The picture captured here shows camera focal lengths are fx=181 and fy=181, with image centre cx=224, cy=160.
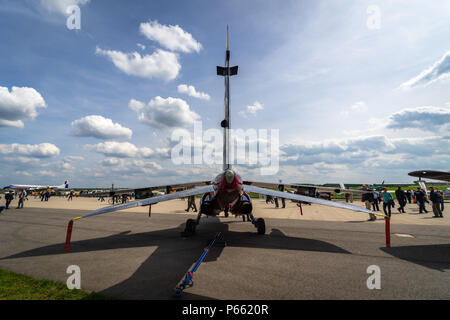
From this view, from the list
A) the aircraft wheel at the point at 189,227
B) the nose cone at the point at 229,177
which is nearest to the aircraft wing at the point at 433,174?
the nose cone at the point at 229,177

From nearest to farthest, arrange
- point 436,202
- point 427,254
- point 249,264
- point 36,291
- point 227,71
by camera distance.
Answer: point 36,291
point 249,264
point 427,254
point 227,71
point 436,202

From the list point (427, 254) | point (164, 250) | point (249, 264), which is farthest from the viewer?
point (164, 250)

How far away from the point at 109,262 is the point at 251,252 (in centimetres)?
464

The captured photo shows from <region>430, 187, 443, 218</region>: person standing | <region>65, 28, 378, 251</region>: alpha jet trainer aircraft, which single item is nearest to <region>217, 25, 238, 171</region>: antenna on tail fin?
<region>65, 28, 378, 251</region>: alpha jet trainer aircraft

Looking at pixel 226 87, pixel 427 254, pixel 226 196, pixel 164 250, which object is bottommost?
pixel 164 250

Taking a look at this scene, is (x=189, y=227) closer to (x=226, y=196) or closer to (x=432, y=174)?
(x=226, y=196)

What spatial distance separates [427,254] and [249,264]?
6.37 metres

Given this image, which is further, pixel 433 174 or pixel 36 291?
→ pixel 433 174

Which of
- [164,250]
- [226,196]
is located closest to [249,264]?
[226,196]

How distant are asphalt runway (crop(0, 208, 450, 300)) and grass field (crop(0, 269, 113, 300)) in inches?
11.0

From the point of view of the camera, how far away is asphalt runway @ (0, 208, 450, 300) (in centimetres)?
389

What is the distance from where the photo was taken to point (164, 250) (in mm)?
6828

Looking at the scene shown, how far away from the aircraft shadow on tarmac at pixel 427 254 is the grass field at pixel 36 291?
8.55 metres

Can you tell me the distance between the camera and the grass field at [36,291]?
3553mm
